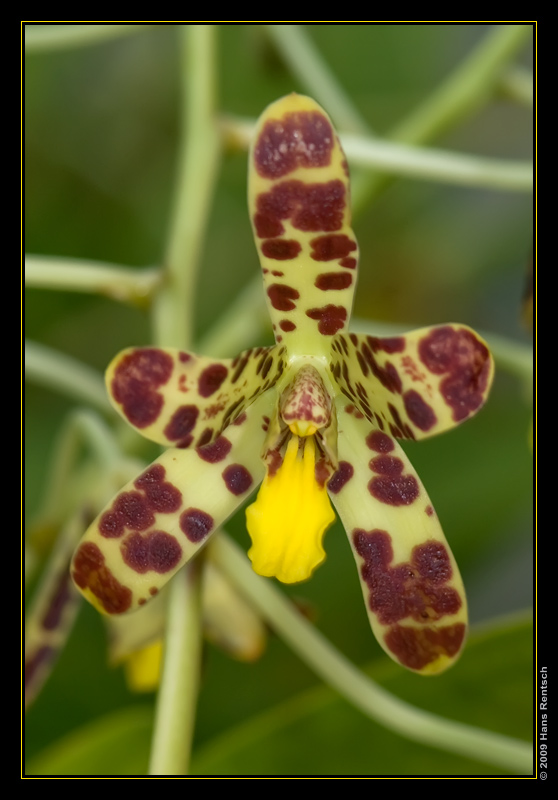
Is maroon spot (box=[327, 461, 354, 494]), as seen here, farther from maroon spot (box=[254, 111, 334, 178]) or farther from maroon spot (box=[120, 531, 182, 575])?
maroon spot (box=[254, 111, 334, 178])

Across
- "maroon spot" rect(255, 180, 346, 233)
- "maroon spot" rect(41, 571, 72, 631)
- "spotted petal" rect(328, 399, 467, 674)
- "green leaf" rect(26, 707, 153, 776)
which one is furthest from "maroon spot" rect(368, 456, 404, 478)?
"green leaf" rect(26, 707, 153, 776)

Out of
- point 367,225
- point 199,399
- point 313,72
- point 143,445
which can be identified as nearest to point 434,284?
point 367,225

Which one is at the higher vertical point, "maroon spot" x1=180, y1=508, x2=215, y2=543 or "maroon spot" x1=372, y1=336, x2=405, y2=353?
"maroon spot" x1=372, y1=336, x2=405, y2=353

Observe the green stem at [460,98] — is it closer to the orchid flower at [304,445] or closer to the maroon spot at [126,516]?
the orchid flower at [304,445]

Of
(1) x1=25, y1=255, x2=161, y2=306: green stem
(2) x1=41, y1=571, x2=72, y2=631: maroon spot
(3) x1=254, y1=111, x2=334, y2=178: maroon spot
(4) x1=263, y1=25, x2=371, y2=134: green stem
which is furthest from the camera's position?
(4) x1=263, y1=25, x2=371, y2=134: green stem

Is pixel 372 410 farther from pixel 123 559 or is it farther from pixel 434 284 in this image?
pixel 434 284

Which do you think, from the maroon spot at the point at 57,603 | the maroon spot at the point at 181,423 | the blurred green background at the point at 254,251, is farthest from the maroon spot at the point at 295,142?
the blurred green background at the point at 254,251
